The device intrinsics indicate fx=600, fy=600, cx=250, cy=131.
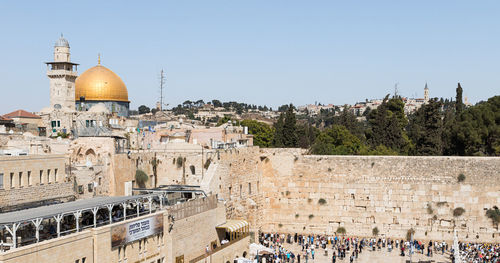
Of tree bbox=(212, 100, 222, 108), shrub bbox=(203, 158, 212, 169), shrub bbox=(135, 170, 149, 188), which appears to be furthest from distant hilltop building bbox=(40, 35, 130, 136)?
tree bbox=(212, 100, 222, 108)

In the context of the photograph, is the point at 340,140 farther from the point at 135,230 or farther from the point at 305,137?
the point at 135,230

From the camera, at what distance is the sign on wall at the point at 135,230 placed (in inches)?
725

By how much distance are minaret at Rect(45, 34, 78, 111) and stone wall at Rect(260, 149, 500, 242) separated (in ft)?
50.9

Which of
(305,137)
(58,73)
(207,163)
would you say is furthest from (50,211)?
(305,137)

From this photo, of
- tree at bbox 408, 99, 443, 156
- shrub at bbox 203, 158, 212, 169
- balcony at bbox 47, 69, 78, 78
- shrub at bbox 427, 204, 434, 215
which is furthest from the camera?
balcony at bbox 47, 69, 78, 78

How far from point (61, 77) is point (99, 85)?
5.99 m

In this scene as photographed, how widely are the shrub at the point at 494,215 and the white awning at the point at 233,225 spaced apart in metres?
11.7

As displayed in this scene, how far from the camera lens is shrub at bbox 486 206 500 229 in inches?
1120

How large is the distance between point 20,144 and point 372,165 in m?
16.6

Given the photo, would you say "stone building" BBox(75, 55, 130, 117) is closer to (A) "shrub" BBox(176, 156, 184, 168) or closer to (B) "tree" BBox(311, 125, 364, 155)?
(B) "tree" BBox(311, 125, 364, 155)

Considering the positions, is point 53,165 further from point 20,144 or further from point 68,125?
point 68,125

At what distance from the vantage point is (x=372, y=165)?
99.1 feet

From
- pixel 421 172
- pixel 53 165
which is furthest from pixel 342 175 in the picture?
pixel 53 165

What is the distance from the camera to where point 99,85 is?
45.4 m
